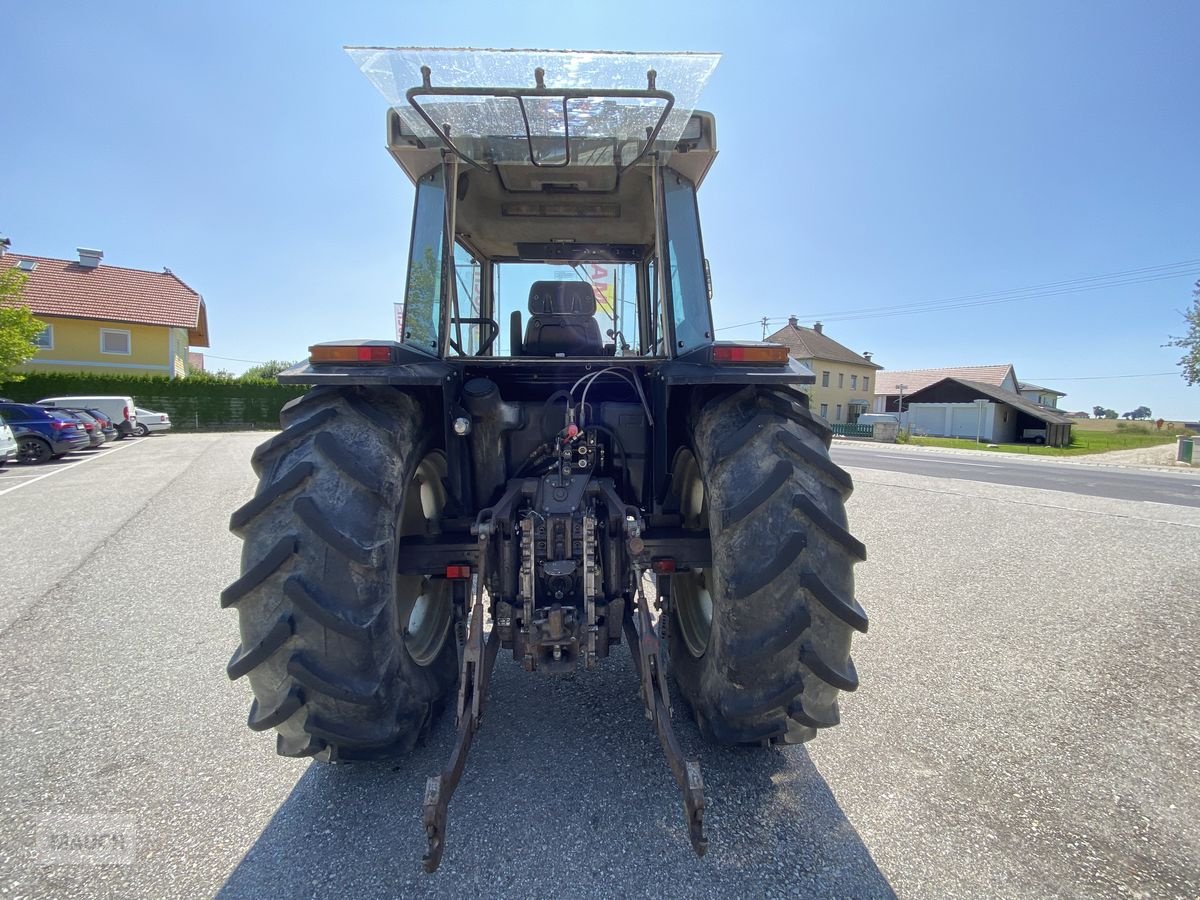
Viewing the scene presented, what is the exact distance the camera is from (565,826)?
1.98m

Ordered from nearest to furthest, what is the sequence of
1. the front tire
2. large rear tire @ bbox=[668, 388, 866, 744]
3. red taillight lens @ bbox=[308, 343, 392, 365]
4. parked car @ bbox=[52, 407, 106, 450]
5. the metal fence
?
large rear tire @ bbox=[668, 388, 866, 744] < red taillight lens @ bbox=[308, 343, 392, 365] < the front tire < parked car @ bbox=[52, 407, 106, 450] < the metal fence

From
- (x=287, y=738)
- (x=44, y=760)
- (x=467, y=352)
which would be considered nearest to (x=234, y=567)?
(x=44, y=760)

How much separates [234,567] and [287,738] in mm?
4009

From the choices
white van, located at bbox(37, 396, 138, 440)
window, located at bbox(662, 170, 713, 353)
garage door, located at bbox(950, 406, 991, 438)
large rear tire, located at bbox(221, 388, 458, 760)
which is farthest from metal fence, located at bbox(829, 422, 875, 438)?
large rear tire, located at bbox(221, 388, 458, 760)

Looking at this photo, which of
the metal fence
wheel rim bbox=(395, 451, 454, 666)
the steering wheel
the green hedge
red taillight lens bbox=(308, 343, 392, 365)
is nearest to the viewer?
red taillight lens bbox=(308, 343, 392, 365)

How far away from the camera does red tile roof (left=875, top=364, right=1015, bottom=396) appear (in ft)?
181

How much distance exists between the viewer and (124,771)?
91.0 inches

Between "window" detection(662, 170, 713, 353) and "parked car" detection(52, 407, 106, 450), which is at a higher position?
"window" detection(662, 170, 713, 353)

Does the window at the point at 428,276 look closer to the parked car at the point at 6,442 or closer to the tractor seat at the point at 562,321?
the tractor seat at the point at 562,321

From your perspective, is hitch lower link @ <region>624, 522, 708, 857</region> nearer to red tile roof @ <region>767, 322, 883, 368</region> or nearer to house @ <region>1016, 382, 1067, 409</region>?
red tile roof @ <region>767, 322, 883, 368</region>

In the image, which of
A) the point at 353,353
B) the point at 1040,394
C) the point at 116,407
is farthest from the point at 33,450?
the point at 1040,394

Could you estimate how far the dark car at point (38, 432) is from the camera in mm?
13930

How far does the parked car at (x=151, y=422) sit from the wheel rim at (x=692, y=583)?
27.5 metres

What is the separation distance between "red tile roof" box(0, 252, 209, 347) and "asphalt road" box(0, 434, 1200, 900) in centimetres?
3137
